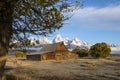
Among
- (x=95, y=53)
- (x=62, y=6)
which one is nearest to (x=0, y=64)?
(x=62, y=6)

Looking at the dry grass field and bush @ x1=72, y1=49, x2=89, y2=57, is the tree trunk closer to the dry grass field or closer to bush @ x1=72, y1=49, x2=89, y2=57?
the dry grass field

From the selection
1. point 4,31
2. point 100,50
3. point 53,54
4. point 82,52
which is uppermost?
point 82,52

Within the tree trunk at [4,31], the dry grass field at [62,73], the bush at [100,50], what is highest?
the bush at [100,50]

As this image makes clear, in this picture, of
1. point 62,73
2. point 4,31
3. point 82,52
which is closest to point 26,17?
point 4,31

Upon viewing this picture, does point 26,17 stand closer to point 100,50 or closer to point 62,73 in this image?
point 62,73

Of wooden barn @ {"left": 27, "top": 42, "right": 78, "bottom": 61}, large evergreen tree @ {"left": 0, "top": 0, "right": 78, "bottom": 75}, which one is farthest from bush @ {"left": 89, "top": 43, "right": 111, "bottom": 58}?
large evergreen tree @ {"left": 0, "top": 0, "right": 78, "bottom": 75}

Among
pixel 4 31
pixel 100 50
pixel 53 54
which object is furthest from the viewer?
pixel 100 50

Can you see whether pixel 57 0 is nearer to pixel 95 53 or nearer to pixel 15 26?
pixel 15 26

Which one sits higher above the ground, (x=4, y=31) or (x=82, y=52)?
(x=82, y=52)

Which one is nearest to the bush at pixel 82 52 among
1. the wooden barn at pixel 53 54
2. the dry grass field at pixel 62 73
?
the wooden barn at pixel 53 54

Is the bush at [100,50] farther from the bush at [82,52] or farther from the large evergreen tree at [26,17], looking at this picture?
the large evergreen tree at [26,17]

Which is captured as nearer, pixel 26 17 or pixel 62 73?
pixel 26 17

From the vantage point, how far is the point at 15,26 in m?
16.1

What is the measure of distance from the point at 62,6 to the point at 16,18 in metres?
2.65
